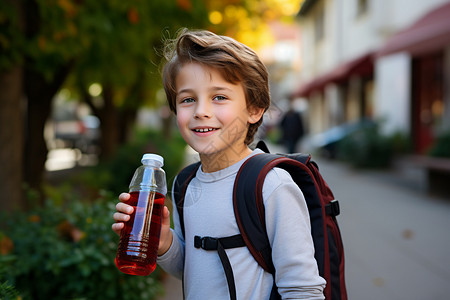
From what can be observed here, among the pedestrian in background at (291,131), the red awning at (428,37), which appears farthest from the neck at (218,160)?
the pedestrian in background at (291,131)

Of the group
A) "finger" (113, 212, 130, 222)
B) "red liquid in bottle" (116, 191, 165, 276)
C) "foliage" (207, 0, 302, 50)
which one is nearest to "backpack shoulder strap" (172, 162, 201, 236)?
"red liquid in bottle" (116, 191, 165, 276)

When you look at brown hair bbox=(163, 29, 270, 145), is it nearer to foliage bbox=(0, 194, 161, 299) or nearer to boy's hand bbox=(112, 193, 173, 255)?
boy's hand bbox=(112, 193, 173, 255)

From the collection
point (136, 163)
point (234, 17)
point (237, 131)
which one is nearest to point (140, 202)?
point (237, 131)

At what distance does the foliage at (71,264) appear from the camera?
9.61 feet

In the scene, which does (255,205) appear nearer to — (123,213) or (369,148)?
(123,213)

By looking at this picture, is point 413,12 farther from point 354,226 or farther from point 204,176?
point 204,176

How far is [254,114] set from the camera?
1734 millimetres

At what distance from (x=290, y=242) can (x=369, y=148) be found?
11639mm

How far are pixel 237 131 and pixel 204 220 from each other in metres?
0.34

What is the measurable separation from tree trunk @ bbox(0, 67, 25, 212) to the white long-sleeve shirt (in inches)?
155

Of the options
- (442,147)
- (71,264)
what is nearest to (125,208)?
(71,264)

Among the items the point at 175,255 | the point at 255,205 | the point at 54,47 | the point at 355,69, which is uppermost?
the point at 355,69

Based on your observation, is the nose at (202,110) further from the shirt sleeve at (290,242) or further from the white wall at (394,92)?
the white wall at (394,92)

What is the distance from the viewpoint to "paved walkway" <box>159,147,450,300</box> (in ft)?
13.6
